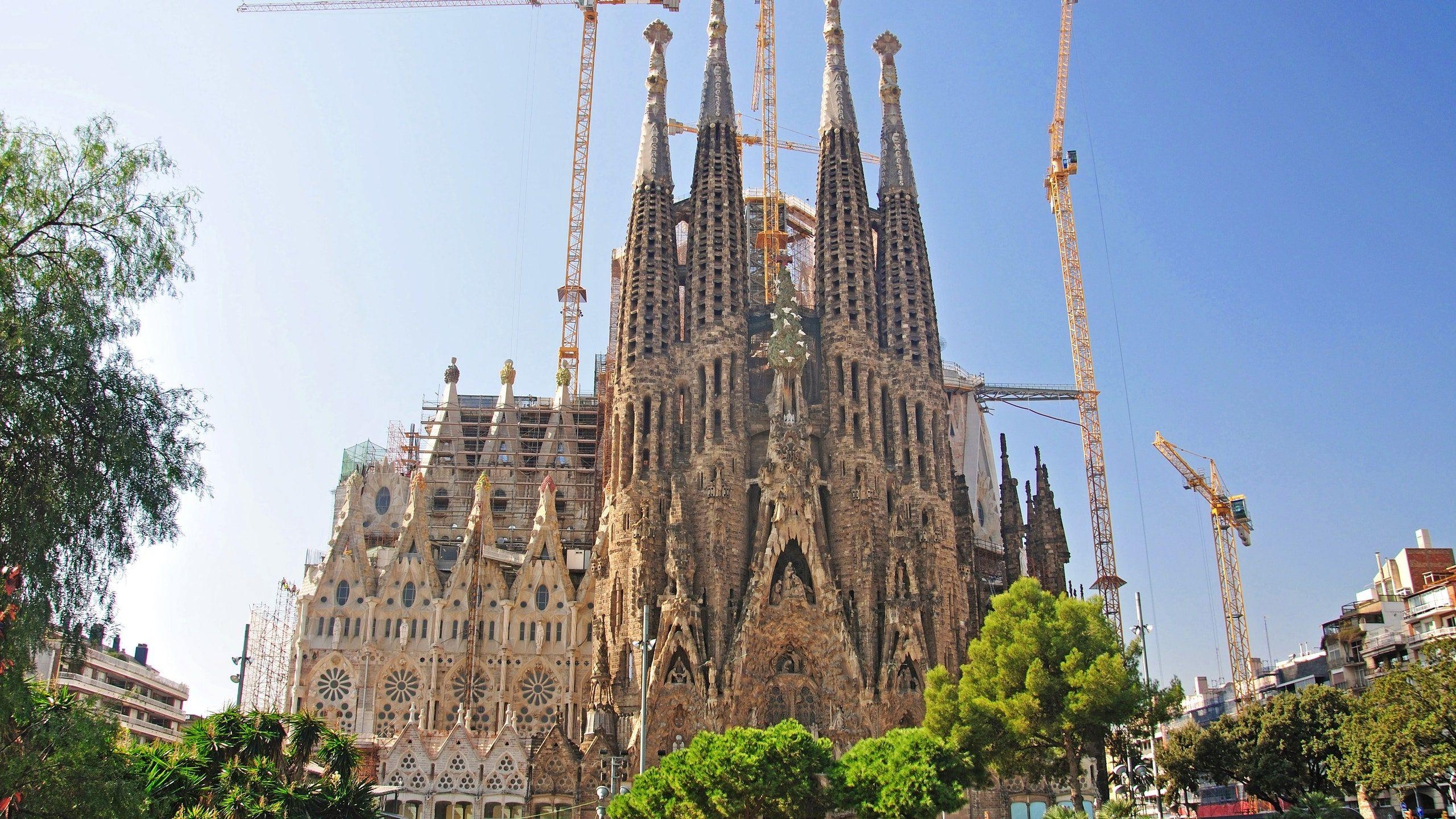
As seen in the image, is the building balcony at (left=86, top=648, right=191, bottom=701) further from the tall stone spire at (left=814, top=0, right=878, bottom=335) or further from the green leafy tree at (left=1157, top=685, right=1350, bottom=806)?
the green leafy tree at (left=1157, top=685, right=1350, bottom=806)

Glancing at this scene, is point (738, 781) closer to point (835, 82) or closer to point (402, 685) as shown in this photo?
point (402, 685)

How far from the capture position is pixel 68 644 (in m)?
16.7

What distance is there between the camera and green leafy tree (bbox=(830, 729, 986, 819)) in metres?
37.0

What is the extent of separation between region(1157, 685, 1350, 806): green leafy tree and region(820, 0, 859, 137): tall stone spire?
115 feet

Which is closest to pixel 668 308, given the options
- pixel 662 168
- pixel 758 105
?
pixel 662 168

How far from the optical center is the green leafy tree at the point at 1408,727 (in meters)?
34.7

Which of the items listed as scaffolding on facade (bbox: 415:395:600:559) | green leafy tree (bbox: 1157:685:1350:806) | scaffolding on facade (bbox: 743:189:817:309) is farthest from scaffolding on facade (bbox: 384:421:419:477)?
green leafy tree (bbox: 1157:685:1350:806)

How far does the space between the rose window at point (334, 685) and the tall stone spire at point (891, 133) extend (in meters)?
35.7

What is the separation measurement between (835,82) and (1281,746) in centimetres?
3980

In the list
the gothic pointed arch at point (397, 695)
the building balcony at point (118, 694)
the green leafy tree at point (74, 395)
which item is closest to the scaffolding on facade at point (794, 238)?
the gothic pointed arch at point (397, 695)

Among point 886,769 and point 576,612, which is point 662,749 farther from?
point 886,769

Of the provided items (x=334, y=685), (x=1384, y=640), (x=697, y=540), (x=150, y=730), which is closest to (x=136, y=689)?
(x=150, y=730)

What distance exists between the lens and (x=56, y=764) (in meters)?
16.1

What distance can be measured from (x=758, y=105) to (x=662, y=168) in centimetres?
1750
